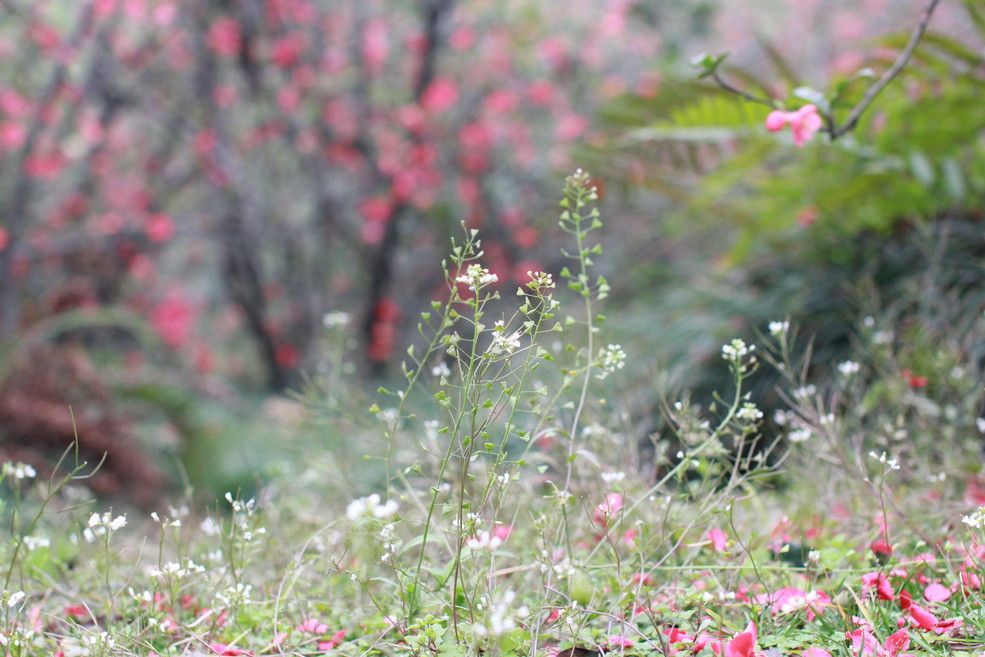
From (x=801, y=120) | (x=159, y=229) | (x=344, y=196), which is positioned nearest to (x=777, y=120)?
(x=801, y=120)

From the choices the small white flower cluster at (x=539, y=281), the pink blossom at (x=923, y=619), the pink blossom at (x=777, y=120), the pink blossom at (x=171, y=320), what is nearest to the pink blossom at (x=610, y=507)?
the small white flower cluster at (x=539, y=281)

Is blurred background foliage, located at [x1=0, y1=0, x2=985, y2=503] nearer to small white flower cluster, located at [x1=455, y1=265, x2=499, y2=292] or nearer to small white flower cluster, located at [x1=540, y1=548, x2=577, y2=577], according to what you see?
small white flower cluster, located at [x1=540, y1=548, x2=577, y2=577]

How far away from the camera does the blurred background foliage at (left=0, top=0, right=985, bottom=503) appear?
3.68 m

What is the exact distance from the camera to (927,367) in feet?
7.46

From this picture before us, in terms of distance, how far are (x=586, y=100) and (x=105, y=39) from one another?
3.53m

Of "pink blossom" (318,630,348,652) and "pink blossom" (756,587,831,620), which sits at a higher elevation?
"pink blossom" (756,587,831,620)

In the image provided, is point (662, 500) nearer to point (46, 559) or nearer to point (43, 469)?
point (46, 559)

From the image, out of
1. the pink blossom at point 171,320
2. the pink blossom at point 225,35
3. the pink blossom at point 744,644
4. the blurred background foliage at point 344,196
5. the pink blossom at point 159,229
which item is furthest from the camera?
the pink blossom at point 171,320

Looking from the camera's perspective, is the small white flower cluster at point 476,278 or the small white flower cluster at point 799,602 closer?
the small white flower cluster at point 476,278

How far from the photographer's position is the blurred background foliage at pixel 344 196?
3682 millimetres

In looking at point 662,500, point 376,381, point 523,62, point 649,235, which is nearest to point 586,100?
point 523,62

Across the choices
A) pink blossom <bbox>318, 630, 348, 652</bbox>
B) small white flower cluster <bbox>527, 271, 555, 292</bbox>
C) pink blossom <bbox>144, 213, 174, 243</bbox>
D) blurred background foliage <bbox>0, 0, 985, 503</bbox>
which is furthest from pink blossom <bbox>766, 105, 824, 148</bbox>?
pink blossom <bbox>144, 213, 174, 243</bbox>

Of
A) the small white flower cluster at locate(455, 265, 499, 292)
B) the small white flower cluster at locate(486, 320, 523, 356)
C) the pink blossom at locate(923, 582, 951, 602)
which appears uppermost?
the small white flower cluster at locate(455, 265, 499, 292)

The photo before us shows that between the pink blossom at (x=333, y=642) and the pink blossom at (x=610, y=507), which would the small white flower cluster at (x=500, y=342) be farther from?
the pink blossom at (x=333, y=642)
